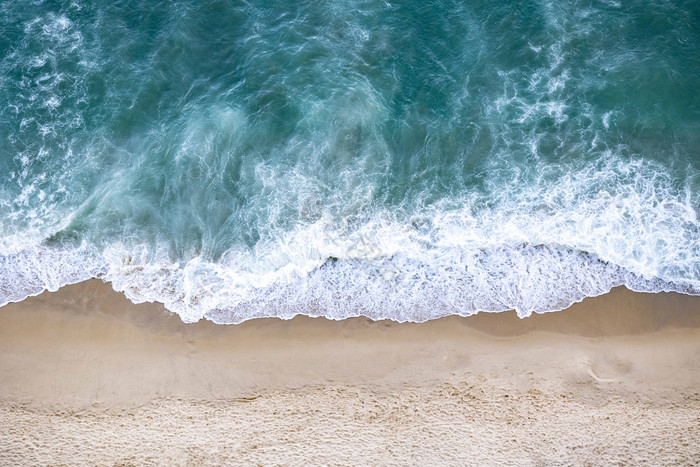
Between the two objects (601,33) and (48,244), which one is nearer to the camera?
(48,244)

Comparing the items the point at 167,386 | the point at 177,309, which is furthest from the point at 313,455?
the point at 177,309

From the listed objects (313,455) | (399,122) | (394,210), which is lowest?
(313,455)

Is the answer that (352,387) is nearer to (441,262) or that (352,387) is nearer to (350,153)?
(441,262)

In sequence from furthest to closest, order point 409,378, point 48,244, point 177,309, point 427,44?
point 427,44, point 48,244, point 177,309, point 409,378

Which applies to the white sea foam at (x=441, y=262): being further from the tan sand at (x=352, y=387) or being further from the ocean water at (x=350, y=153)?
the tan sand at (x=352, y=387)

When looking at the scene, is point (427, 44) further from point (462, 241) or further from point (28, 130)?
point (28, 130)

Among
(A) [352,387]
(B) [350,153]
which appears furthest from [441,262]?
(B) [350,153]

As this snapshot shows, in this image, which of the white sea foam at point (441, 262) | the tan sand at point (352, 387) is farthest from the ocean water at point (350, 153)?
the tan sand at point (352, 387)

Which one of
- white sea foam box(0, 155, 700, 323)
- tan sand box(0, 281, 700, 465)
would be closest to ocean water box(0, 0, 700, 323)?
white sea foam box(0, 155, 700, 323)
